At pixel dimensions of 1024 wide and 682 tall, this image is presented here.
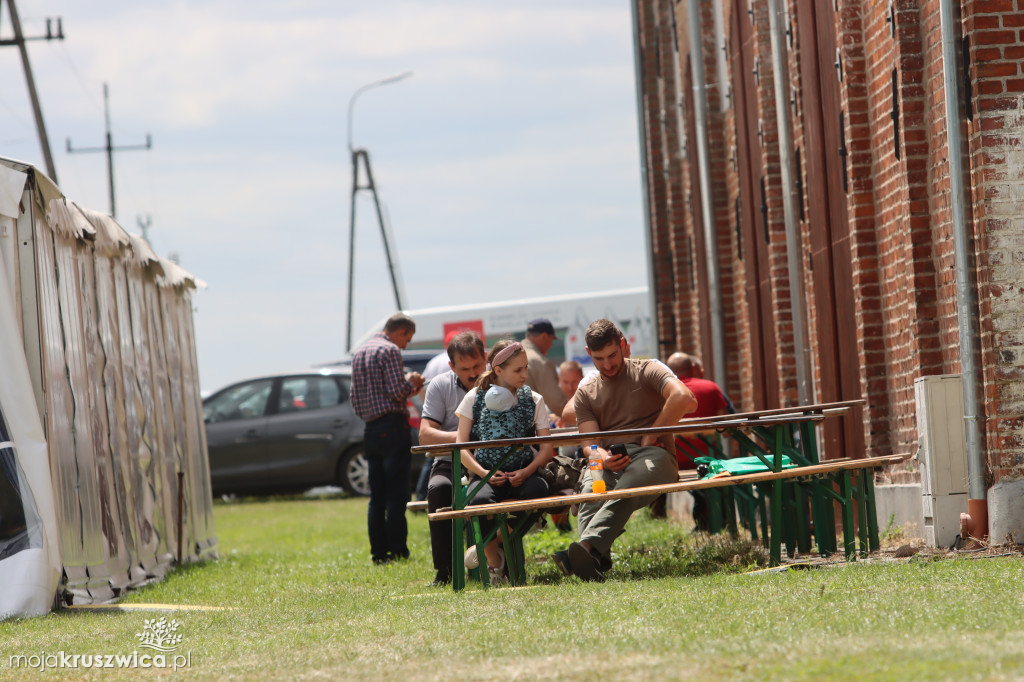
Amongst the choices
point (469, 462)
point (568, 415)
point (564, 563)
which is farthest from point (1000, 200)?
point (568, 415)

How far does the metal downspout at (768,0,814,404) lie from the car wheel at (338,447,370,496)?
32.0 feet

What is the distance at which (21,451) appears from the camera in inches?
301

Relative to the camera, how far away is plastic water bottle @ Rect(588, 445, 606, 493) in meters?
7.63

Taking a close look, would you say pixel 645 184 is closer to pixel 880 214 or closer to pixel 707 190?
pixel 707 190

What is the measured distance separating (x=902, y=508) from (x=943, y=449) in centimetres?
102

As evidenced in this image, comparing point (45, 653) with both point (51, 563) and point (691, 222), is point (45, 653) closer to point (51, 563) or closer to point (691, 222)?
point (51, 563)

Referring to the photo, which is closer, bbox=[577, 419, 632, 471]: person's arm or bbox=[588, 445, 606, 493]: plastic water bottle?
bbox=[588, 445, 606, 493]: plastic water bottle

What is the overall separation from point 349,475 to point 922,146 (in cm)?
1268

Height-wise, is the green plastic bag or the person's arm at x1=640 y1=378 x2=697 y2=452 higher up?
the person's arm at x1=640 y1=378 x2=697 y2=452

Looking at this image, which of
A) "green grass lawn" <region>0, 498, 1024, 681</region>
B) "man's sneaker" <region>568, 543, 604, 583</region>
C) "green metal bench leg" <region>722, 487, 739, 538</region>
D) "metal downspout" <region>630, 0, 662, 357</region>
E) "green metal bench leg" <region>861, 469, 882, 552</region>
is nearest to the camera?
"green grass lawn" <region>0, 498, 1024, 681</region>

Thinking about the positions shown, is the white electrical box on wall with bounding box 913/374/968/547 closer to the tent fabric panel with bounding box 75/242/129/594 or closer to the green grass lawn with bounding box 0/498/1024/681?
the green grass lawn with bounding box 0/498/1024/681

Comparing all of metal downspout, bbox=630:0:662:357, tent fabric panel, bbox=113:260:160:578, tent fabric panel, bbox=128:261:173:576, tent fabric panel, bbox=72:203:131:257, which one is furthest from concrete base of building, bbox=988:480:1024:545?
metal downspout, bbox=630:0:662:357

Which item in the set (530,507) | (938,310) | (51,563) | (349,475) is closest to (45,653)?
(51,563)

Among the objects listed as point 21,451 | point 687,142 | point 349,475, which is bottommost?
point 349,475
